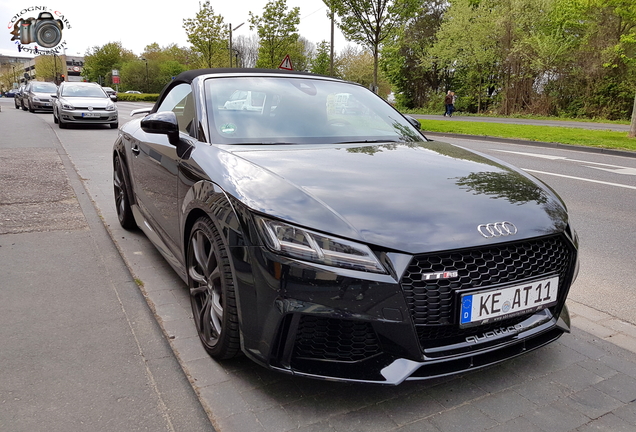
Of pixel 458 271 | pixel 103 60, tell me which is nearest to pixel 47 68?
pixel 103 60

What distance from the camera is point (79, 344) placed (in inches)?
115

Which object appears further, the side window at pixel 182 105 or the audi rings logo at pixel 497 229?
the side window at pixel 182 105

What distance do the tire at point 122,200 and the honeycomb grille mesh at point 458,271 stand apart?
3560 mm

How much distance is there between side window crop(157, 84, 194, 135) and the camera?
3.35 meters

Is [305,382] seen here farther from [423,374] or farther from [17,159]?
[17,159]

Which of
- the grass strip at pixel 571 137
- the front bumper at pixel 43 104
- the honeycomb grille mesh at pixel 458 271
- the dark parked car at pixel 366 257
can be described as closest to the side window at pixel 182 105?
the dark parked car at pixel 366 257

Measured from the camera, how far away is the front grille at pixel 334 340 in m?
2.10

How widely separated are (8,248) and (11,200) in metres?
2.19

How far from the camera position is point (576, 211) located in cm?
631

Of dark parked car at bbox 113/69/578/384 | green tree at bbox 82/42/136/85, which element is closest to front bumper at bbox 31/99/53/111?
dark parked car at bbox 113/69/578/384

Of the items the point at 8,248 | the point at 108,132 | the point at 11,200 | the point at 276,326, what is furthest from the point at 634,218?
the point at 108,132

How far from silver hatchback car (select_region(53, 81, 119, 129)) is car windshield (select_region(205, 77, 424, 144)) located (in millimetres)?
15084

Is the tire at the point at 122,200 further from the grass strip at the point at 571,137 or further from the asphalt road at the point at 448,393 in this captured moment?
the grass strip at the point at 571,137

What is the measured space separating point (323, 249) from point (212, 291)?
0.86 metres
